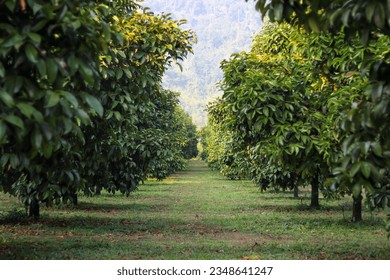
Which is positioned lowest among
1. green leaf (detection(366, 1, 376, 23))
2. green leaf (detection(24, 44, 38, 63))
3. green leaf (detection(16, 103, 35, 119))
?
green leaf (detection(16, 103, 35, 119))

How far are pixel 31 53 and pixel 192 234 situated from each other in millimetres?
10326

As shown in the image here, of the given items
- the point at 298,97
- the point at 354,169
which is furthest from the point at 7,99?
the point at 298,97

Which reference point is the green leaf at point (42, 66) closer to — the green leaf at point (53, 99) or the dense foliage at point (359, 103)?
the green leaf at point (53, 99)

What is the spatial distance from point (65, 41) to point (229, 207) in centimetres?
1860

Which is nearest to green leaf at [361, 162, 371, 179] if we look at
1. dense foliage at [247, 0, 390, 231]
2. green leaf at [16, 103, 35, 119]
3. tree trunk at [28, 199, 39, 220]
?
dense foliage at [247, 0, 390, 231]

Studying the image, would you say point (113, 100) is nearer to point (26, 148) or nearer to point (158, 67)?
point (158, 67)

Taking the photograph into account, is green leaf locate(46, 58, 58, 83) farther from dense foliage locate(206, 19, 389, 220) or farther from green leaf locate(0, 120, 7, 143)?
dense foliage locate(206, 19, 389, 220)

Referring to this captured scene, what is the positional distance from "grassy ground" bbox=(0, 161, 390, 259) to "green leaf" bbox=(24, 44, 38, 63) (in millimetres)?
6698

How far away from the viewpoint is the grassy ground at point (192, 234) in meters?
11.3

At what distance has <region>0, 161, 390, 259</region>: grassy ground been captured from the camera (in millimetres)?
11273

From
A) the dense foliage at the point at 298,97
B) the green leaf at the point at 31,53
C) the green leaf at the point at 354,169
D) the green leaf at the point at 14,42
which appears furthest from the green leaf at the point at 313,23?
the dense foliage at the point at 298,97

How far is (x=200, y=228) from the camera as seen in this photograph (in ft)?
51.8

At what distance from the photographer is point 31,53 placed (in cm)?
466
